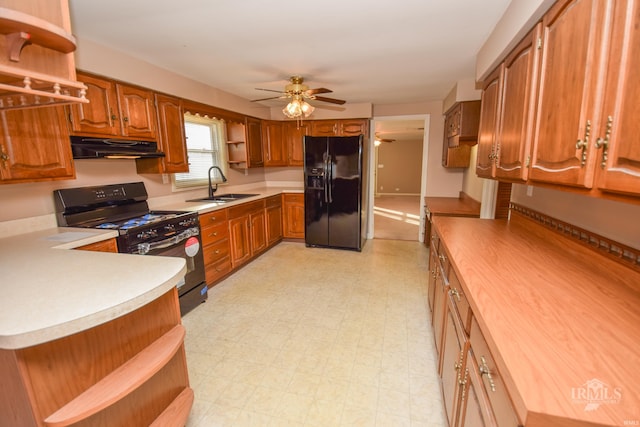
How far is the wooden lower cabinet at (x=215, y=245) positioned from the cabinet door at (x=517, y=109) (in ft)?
8.76

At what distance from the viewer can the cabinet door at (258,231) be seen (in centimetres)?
390

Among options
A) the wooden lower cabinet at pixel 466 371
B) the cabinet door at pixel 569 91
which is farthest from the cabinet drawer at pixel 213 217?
the cabinet door at pixel 569 91

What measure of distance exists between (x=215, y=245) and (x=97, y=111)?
1.60 m

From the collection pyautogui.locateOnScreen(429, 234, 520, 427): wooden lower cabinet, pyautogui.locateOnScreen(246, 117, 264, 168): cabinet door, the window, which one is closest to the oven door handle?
the window

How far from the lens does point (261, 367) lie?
1948mm

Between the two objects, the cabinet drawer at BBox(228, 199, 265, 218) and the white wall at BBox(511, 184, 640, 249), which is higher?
the white wall at BBox(511, 184, 640, 249)

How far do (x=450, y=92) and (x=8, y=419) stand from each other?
460cm

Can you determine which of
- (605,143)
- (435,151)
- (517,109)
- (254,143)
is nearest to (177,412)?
(605,143)

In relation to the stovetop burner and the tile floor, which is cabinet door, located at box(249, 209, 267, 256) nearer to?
the tile floor

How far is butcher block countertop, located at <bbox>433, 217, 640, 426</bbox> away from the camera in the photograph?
58 centimetres

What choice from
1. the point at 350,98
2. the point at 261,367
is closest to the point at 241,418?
the point at 261,367

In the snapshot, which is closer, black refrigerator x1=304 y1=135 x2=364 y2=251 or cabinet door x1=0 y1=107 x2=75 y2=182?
cabinet door x1=0 y1=107 x2=75 y2=182

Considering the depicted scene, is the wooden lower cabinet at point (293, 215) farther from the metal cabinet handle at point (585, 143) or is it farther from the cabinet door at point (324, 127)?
the metal cabinet handle at point (585, 143)

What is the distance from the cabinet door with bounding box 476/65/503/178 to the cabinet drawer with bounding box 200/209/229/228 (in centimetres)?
262
